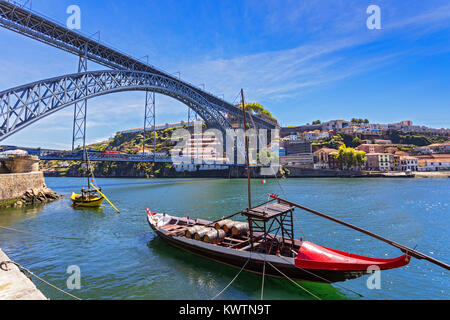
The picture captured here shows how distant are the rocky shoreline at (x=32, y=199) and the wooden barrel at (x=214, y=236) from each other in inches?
937

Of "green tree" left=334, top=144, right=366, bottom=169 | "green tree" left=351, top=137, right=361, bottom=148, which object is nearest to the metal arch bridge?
"green tree" left=334, top=144, right=366, bottom=169

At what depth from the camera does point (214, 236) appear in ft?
32.3

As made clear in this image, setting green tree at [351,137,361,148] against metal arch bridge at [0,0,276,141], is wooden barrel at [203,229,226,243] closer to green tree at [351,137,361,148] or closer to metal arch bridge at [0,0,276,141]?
metal arch bridge at [0,0,276,141]

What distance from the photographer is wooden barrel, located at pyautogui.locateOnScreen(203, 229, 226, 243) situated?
32.0ft

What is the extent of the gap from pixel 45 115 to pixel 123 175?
70.6 meters

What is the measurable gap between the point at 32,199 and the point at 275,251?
28172 millimetres

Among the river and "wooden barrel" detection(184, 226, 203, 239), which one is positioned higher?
"wooden barrel" detection(184, 226, 203, 239)

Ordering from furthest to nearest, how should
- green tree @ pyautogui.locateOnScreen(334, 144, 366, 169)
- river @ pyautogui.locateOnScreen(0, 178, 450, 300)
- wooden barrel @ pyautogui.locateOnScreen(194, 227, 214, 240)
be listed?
green tree @ pyautogui.locateOnScreen(334, 144, 366, 169), wooden barrel @ pyautogui.locateOnScreen(194, 227, 214, 240), river @ pyautogui.locateOnScreen(0, 178, 450, 300)

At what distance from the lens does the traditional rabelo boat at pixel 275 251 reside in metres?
6.54

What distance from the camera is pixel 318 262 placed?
687 cm

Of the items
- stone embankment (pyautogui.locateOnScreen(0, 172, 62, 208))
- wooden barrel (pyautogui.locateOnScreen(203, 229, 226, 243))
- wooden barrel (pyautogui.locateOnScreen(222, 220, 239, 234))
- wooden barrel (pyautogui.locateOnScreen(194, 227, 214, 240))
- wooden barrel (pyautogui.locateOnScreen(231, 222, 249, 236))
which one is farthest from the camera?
stone embankment (pyautogui.locateOnScreen(0, 172, 62, 208))

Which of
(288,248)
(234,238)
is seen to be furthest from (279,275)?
(234,238)

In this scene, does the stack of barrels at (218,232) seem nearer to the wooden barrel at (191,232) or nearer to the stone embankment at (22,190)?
the wooden barrel at (191,232)
